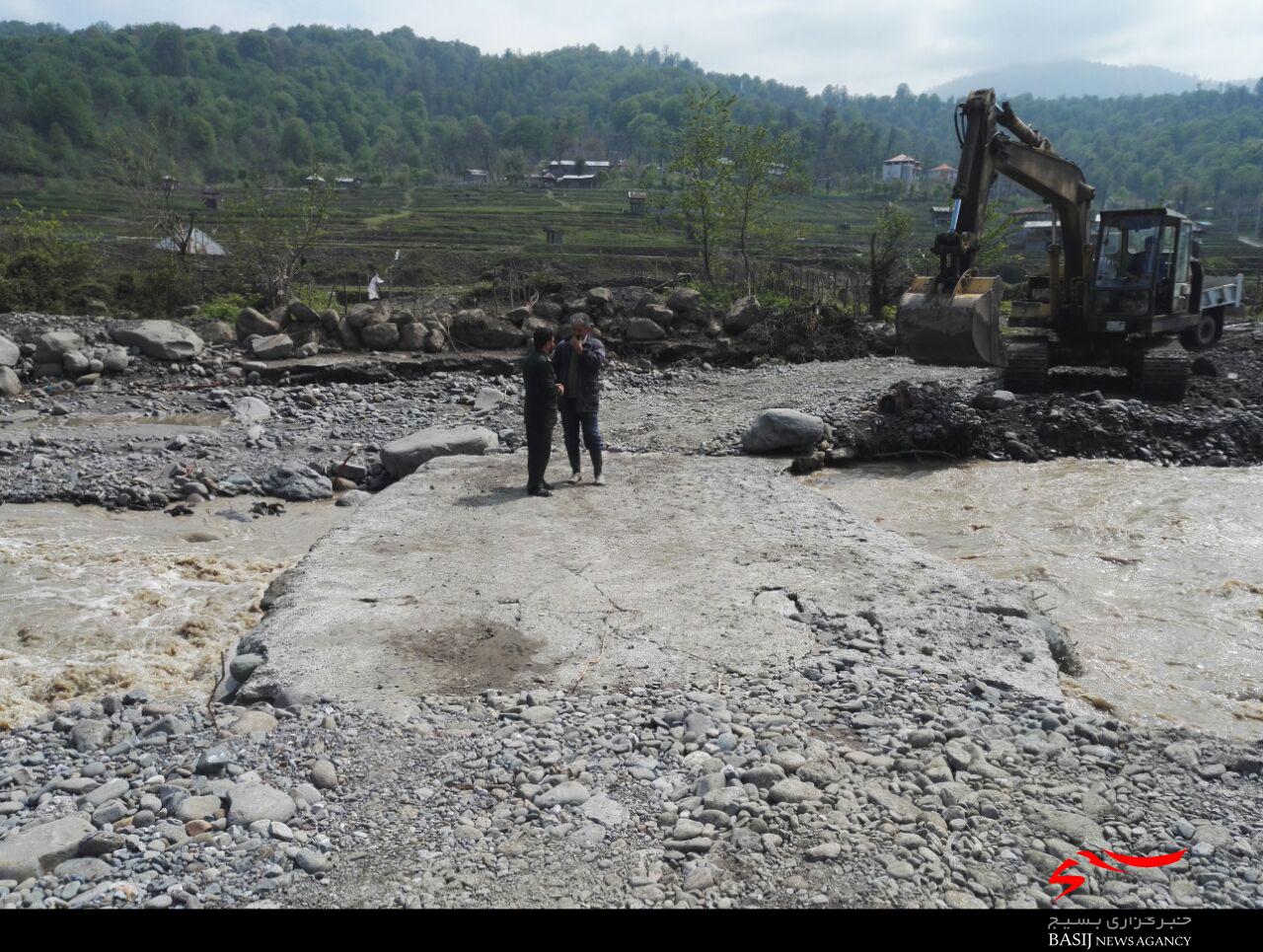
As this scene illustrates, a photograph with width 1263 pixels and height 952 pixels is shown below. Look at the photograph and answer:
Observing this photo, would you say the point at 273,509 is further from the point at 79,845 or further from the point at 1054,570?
the point at 1054,570

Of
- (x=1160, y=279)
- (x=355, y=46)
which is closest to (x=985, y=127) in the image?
(x=1160, y=279)

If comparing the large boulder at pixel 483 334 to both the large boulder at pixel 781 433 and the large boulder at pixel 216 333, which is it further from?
the large boulder at pixel 781 433

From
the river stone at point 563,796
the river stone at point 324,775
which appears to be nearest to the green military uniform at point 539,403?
the river stone at point 324,775

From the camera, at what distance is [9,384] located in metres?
13.9

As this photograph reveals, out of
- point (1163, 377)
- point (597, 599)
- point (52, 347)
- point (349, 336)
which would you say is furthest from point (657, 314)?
point (597, 599)

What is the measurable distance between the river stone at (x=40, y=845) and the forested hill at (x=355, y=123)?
77.5 meters

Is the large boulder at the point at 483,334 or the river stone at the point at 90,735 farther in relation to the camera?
the large boulder at the point at 483,334

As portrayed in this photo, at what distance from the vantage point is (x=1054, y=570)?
7988 millimetres

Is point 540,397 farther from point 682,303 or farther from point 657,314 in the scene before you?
point 682,303

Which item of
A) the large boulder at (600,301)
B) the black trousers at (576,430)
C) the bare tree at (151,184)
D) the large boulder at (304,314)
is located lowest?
the black trousers at (576,430)

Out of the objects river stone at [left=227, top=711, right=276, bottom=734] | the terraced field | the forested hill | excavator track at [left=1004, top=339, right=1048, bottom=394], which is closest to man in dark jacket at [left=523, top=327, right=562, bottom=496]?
river stone at [left=227, top=711, right=276, bottom=734]

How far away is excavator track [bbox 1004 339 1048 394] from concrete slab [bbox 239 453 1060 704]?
7.07 meters

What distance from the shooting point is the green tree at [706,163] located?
78.4 feet
